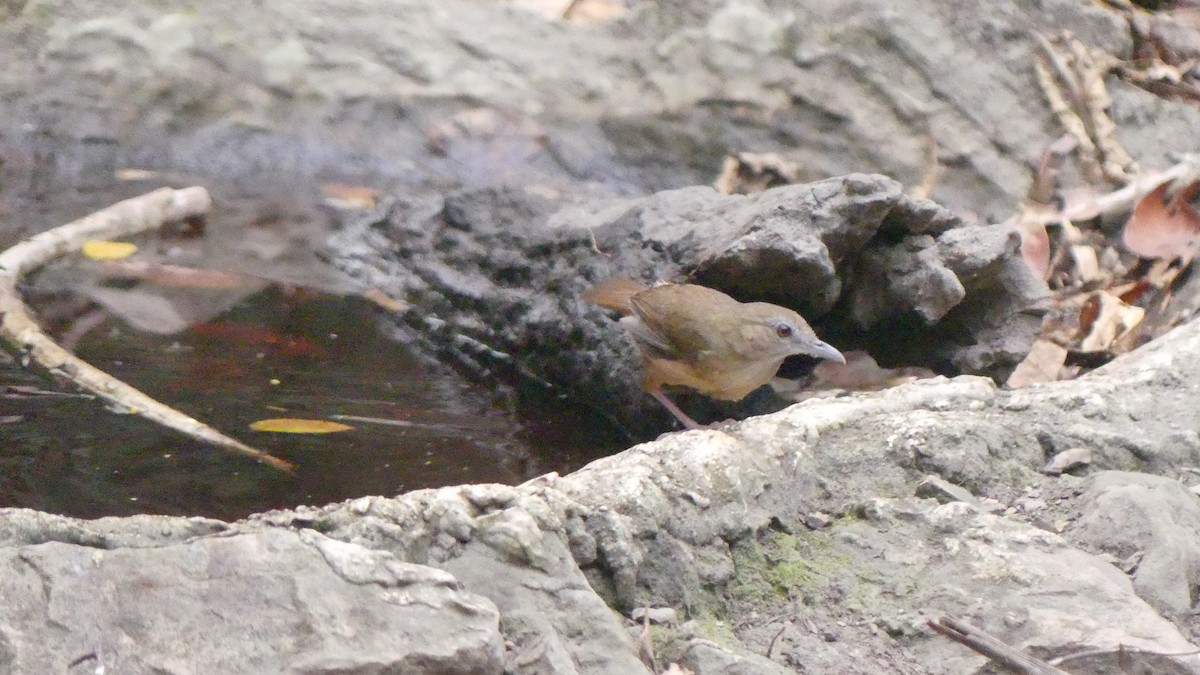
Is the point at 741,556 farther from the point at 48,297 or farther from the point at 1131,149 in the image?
the point at 1131,149

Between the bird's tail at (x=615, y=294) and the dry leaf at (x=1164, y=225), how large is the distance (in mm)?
2928

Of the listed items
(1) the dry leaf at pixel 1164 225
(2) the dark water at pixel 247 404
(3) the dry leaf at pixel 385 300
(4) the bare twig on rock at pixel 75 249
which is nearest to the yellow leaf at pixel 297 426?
(2) the dark water at pixel 247 404

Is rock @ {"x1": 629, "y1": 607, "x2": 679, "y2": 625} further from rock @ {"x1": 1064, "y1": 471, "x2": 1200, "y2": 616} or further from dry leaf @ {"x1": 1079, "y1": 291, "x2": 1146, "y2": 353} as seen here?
dry leaf @ {"x1": 1079, "y1": 291, "x2": 1146, "y2": 353}

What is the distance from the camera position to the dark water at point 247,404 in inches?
134

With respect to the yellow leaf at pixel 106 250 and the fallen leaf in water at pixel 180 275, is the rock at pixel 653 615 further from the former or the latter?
the yellow leaf at pixel 106 250

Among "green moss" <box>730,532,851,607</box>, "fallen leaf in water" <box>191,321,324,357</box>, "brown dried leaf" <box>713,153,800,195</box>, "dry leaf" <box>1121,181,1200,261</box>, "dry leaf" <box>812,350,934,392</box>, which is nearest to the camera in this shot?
"green moss" <box>730,532,851,607</box>

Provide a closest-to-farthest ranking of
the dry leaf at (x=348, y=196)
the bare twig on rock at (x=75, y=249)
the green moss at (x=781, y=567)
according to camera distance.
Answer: the green moss at (x=781, y=567) < the bare twig on rock at (x=75, y=249) < the dry leaf at (x=348, y=196)

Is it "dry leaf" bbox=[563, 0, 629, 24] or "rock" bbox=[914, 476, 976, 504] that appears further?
"dry leaf" bbox=[563, 0, 629, 24]

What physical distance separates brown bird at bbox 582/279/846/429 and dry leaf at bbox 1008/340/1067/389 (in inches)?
50.6

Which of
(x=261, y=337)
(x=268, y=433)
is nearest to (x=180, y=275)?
(x=261, y=337)

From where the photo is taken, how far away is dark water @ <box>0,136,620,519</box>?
341cm

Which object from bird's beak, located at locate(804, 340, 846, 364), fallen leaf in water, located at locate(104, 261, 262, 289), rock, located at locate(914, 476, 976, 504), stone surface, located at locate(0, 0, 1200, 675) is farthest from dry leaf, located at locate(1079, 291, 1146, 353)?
fallen leaf in water, located at locate(104, 261, 262, 289)

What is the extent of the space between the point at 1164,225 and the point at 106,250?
16.1ft

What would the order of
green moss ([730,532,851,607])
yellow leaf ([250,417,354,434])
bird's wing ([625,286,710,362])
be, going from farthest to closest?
1. bird's wing ([625,286,710,362])
2. yellow leaf ([250,417,354,434])
3. green moss ([730,532,851,607])
